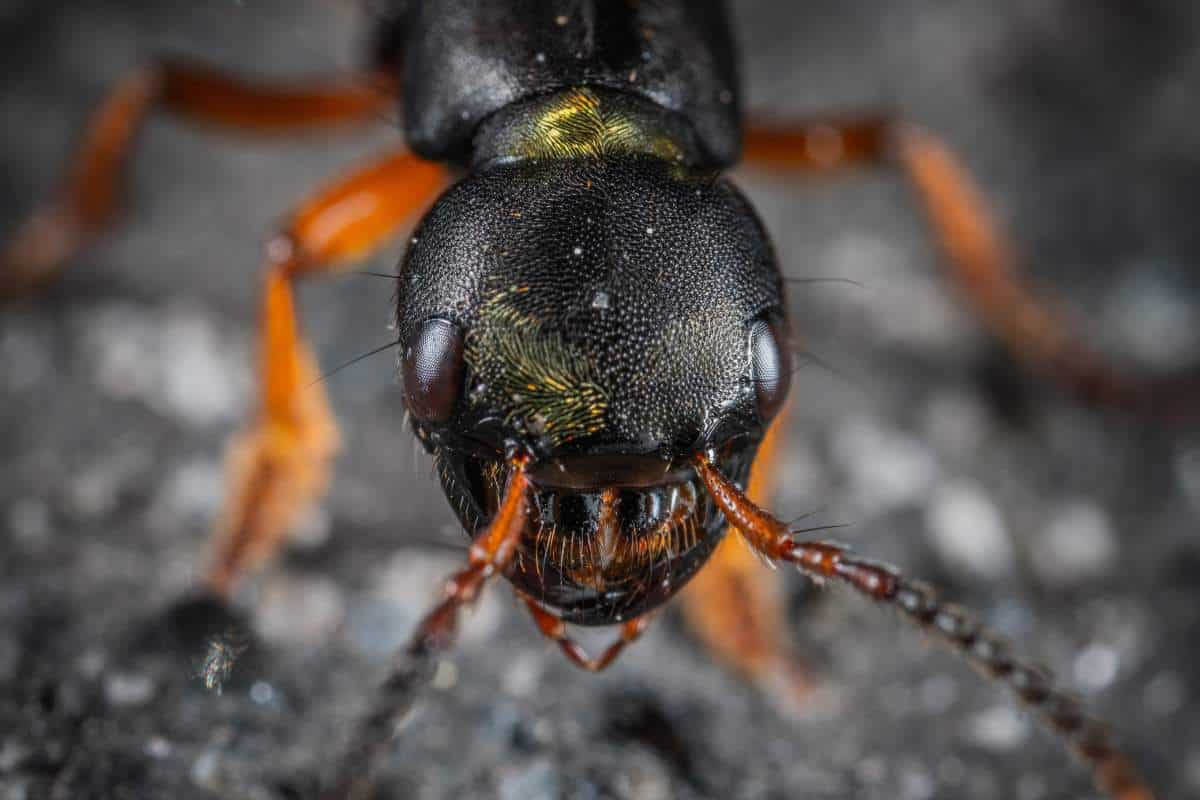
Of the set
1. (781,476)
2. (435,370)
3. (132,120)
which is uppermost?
(435,370)

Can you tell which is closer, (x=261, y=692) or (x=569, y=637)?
(x=569, y=637)

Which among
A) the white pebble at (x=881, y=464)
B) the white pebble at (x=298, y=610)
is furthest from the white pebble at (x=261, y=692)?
the white pebble at (x=881, y=464)

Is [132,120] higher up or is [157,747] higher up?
[132,120]

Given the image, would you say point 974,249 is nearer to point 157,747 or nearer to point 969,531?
point 969,531

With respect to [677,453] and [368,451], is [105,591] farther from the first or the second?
[677,453]

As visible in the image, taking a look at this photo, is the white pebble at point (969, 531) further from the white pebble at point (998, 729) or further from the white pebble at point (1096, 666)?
the white pebble at point (998, 729)

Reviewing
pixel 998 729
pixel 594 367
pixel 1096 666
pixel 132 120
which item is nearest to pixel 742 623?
pixel 998 729
